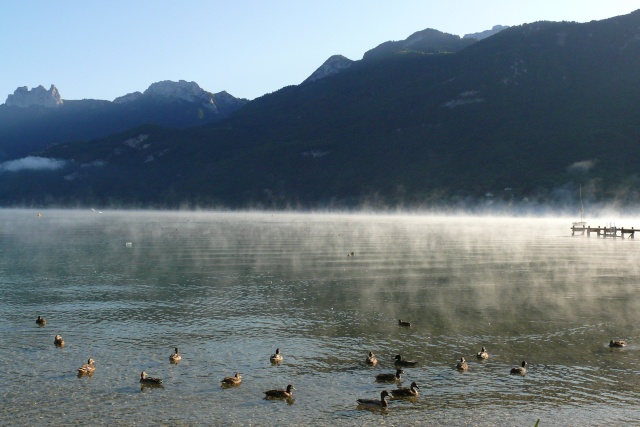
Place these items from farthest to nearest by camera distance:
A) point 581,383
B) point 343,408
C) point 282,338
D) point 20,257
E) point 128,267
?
1. point 20,257
2. point 128,267
3. point 282,338
4. point 581,383
5. point 343,408

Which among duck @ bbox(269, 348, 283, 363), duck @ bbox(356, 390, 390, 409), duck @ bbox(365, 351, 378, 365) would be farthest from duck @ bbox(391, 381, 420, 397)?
duck @ bbox(269, 348, 283, 363)

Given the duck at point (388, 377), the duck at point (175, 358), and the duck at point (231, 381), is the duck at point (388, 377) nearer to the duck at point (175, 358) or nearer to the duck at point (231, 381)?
the duck at point (231, 381)

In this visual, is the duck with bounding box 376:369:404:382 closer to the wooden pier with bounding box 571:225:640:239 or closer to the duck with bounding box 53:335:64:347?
the duck with bounding box 53:335:64:347

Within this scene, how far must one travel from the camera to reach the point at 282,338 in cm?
3656

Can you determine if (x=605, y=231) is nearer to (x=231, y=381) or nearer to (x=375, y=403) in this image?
(x=375, y=403)

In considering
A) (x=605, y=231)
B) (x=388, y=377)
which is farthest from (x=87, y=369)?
(x=605, y=231)

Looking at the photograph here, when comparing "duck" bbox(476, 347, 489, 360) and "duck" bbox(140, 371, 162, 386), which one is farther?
"duck" bbox(476, 347, 489, 360)

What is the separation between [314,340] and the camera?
36.2m

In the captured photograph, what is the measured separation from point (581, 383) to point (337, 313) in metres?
19.1

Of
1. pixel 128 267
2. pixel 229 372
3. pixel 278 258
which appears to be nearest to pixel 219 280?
pixel 128 267

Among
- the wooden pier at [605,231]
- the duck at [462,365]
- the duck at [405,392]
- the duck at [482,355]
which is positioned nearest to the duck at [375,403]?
the duck at [405,392]

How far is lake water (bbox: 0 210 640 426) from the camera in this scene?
82.8 feet

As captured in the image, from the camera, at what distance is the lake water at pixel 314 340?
2525cm

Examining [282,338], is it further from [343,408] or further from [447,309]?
[447,309]
